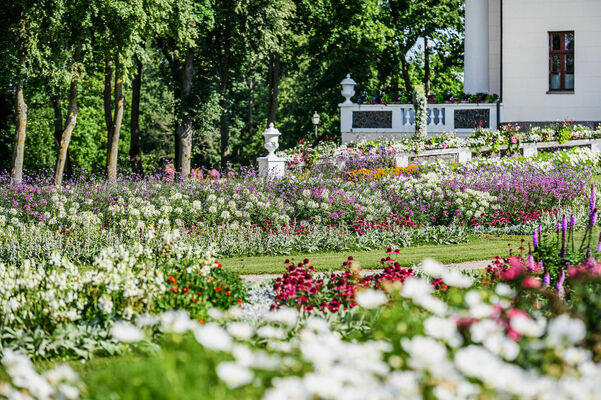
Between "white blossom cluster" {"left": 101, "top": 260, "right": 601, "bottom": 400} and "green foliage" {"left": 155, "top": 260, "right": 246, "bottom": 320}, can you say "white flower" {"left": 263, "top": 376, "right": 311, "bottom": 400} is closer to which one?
"white blossom cluster" {"left": 101, "top": 260, "right": 601, "bottom": 400}

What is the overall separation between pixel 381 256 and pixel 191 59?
681 inches

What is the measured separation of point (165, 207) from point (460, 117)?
13.9 meters

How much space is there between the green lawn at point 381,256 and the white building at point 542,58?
1483cm

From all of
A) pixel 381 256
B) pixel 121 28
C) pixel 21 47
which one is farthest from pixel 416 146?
pixel 21 47

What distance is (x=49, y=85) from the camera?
891 inches

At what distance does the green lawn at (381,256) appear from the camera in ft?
35.2

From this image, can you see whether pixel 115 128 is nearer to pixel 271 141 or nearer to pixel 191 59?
pixel 191 59

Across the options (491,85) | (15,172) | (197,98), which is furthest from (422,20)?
(15,172)

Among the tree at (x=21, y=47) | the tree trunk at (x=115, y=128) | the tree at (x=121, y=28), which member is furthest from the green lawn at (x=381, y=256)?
the tree trunk at (x=115, y=128)

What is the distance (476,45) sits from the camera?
26.7 meters

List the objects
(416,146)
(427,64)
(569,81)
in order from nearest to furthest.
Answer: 1. (416,146)
2. (569,81)
3. (427,64)

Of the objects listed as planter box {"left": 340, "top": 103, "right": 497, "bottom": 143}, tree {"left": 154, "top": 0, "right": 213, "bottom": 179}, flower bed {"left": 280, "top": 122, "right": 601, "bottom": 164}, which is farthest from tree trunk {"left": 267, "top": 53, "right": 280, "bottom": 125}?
flower bed {"left": 280, "top": 122, "right": 601, "bottom": 164}

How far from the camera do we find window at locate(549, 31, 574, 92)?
2645 cm

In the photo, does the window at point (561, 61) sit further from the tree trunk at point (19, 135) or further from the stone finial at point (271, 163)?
the tree trunk at point (19, 135)
